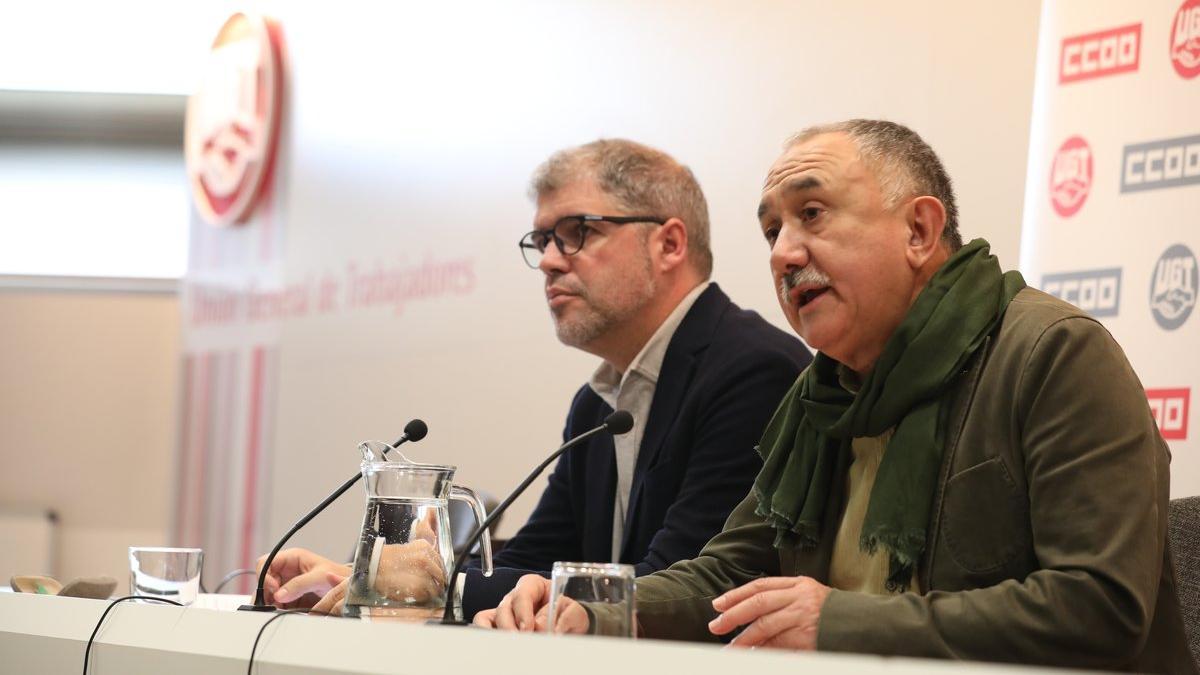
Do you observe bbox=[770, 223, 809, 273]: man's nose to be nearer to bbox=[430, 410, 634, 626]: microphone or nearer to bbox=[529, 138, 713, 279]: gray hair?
bbox=[430, 410, 634, 626]: microphone

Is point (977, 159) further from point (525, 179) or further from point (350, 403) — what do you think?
point (350, 403)

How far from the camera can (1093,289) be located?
2896 mm

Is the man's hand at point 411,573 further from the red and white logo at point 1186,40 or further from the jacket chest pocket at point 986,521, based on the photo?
the red and white logo at point 1186,40

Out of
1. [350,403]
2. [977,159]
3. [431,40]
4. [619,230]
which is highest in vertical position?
[431,40]

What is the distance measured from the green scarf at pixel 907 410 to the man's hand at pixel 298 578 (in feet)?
2.35

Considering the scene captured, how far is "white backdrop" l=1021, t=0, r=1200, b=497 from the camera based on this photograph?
272 centimetres

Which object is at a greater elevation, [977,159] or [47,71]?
[47,71]

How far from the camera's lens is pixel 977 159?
315 cm

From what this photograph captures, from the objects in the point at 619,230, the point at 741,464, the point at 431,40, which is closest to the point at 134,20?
the point at 431,40

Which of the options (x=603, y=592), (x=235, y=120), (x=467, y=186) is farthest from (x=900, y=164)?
(x=235, y=120)

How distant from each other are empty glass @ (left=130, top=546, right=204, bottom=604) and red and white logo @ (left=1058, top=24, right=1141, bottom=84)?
2083 mm

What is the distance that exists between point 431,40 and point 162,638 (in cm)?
391

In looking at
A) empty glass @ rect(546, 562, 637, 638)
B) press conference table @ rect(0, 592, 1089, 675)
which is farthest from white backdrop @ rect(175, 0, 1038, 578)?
press conference table @ rect(0, 592, 1089, 675)

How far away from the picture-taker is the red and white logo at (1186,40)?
2.76 meters
